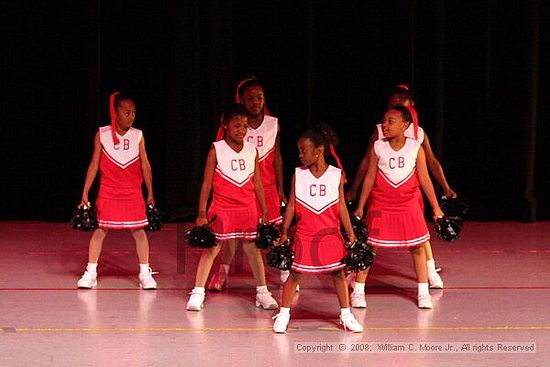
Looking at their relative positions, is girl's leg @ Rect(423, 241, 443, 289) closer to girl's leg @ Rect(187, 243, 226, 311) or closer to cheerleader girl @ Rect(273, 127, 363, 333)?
cheerleader girl @ Rect(273, 127, 363, 333)

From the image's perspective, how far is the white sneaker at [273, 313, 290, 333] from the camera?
234 inches

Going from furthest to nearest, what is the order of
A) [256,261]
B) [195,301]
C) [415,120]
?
[415,120], [256,261], [195,301]

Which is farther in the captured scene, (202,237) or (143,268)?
(143,268)

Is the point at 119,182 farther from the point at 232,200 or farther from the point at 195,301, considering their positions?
the point at 195,301

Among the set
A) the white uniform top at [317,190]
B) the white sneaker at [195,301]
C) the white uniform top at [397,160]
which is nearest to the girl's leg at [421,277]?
the white uniform top at [397,160]

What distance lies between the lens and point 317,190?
607 cm

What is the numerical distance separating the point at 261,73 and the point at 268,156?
2.76 metres

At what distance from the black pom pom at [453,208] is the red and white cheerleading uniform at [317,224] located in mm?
1196

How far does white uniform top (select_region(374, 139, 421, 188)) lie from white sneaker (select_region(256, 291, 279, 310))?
3.21 ft

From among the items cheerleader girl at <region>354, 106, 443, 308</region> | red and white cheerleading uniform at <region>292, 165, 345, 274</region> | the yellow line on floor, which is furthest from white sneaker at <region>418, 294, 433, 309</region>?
red and white cheerleading uniform at <region>292, 165, 345, 274</region>

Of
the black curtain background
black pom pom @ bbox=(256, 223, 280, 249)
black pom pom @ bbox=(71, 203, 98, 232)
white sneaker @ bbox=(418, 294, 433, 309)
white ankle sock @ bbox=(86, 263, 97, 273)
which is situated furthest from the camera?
the black curtain background

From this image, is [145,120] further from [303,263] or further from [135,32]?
[303,263]

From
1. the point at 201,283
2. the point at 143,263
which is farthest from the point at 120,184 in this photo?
the point at 201,283

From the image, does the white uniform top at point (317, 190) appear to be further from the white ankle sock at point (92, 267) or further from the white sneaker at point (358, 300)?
the white ankle sock at point (92, 267)
